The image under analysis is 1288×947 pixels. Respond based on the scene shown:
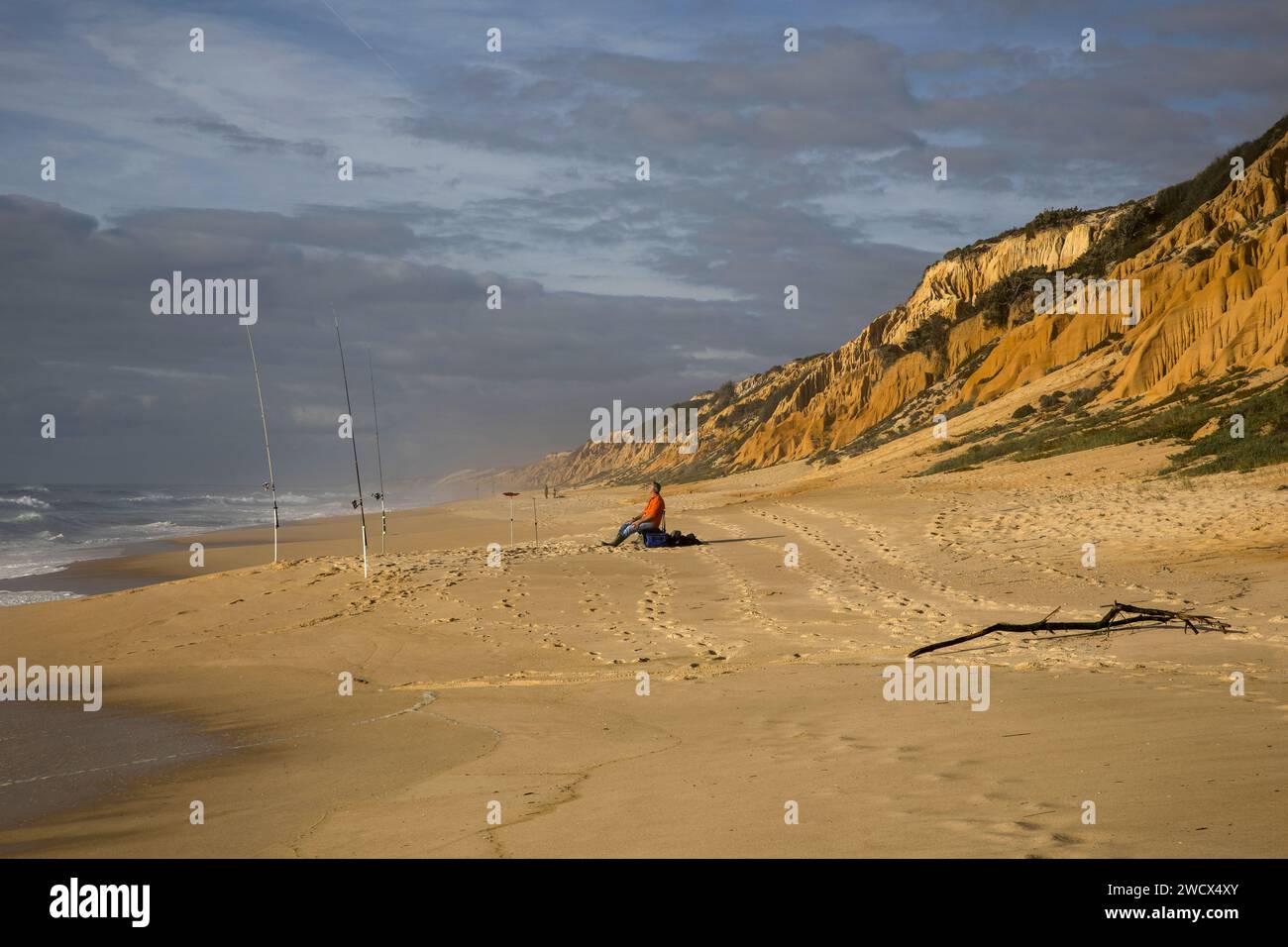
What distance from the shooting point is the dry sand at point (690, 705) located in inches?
189

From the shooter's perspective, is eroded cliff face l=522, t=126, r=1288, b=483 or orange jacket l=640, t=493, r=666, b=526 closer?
orange jacket l=640, t=493, r=666, b=526

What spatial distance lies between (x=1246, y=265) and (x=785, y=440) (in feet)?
116

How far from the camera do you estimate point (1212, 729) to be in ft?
19.2

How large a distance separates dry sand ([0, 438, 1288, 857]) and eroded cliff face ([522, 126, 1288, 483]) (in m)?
14.2

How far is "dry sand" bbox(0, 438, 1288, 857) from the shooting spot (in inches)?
189

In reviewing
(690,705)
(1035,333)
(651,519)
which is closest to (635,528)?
(651,519)

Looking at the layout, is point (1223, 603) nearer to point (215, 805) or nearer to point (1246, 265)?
point (215, 805)

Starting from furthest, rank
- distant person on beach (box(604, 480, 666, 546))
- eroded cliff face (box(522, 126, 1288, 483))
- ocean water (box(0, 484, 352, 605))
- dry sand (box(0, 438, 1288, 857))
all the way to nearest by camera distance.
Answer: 1. eroded cliff face (box(522, 126, 1288, 483))
2. ocean water (box(0, 484, 352, 605))
3. distant person on beach (box(604, 480, 666, 546))
4. dry sand (box(0, 438, 1288, 857))

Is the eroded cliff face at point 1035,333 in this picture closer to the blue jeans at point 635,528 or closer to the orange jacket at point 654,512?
the orange jacket at point 654,512

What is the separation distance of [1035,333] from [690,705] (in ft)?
136

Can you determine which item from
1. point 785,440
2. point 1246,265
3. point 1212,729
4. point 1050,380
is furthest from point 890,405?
point 1212,729

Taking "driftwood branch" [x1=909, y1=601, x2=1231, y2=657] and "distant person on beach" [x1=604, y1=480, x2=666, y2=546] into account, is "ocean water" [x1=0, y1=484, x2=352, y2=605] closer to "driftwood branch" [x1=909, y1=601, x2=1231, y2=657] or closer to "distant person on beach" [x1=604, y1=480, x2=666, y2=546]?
"distant person on beach" [x1=604, y1=480, x2=666, y2=546]

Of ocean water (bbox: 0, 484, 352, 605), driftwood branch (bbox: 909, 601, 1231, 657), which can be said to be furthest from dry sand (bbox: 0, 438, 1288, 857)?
ocean water (bbox: 0, 484, 352, 605)

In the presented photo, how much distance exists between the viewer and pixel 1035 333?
45.2 m
